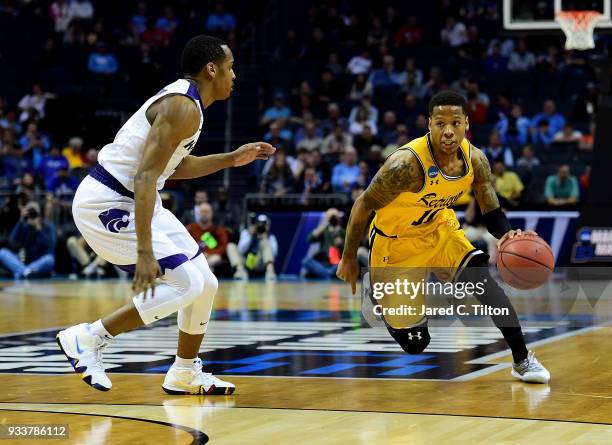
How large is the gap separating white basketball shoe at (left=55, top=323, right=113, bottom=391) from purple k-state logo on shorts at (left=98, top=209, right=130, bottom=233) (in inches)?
24.7

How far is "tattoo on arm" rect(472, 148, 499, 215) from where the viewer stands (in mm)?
7816

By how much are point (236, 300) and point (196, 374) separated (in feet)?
26.6

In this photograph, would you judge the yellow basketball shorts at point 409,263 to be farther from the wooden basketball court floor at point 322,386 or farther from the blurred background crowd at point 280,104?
the blurred background crowd at point 280,104

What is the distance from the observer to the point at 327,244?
1939 cm

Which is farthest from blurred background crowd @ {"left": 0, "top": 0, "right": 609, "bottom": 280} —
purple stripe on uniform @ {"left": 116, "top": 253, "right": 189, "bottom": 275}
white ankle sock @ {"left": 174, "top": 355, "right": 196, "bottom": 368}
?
purple stripe on uniform @ {"left": 116, "top": 253, "right": 189, "bottom": 275}

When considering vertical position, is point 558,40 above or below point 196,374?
above

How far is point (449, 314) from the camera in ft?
39.0

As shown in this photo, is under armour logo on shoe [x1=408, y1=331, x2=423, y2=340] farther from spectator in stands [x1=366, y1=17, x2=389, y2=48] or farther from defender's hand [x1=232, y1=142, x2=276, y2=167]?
spectator in stands [x1=366, y1=17, x2=389, y2=48]

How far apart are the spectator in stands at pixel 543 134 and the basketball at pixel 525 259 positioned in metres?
14.2

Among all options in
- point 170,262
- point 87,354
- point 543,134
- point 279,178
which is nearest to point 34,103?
point 279,178

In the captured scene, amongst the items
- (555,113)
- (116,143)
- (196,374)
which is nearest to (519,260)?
(196,374)

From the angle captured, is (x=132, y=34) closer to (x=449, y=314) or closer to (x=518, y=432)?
(x=449, y=314)

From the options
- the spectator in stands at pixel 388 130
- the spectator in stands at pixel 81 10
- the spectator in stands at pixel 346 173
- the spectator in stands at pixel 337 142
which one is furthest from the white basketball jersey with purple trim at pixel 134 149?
the spectator in stands at pixel 81 10

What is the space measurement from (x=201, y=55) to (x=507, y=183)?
1338 cm
